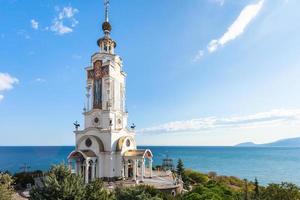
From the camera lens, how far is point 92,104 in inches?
1211

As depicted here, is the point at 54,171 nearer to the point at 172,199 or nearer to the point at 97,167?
the point at 172,199

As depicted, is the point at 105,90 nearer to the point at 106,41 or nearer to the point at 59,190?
the point at 106,41

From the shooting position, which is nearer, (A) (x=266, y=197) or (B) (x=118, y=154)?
(A) (x=266, y=197)

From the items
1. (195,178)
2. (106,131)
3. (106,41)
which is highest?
(106,41)

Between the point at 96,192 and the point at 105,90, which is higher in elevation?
the point at 105,90

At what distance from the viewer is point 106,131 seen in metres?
27.6

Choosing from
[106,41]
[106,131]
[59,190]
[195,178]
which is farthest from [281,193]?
[106,41]

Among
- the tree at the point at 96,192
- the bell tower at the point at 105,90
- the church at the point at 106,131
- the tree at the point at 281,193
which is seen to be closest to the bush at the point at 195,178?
the church at the point at 106,131

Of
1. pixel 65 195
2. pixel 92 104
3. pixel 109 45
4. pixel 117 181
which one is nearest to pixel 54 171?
pixel 65 195

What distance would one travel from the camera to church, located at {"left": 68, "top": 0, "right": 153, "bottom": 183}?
27.0m

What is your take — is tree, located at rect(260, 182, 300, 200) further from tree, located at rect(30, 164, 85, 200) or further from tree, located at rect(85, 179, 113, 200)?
tree, located at rect(30, 164, 85, 200)

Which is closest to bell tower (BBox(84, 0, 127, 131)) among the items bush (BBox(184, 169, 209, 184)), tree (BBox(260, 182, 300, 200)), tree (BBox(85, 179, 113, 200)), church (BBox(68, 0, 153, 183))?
church (BBox(68, 0, 153, 183))

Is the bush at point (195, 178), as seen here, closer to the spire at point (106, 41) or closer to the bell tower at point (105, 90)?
the bell tower at point (105, 90)

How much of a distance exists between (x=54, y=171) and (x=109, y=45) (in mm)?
20991
